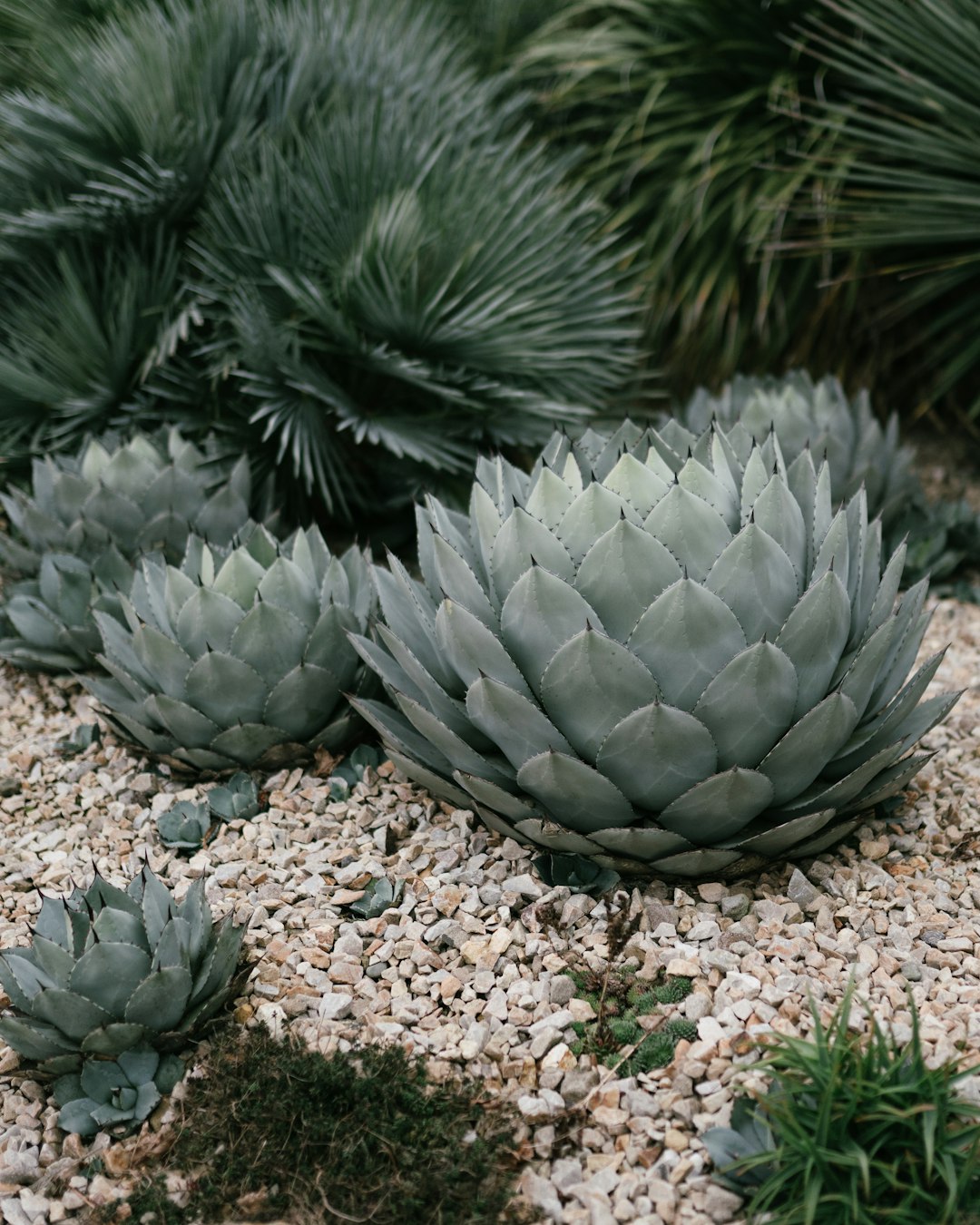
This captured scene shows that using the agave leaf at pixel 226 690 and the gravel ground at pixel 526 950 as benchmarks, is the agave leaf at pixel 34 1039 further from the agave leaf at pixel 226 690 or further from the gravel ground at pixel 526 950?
the agave leaf at pixel 226 690

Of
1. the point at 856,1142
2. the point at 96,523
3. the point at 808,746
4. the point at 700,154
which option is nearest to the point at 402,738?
the point at 808,746

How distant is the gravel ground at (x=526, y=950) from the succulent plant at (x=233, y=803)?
0.03 meters

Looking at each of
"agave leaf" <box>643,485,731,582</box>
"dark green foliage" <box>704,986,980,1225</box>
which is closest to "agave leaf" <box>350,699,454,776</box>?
"agave leaf" <box>643,485,731,582</box>

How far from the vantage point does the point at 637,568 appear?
71.9 inches

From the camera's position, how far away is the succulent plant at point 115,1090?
5.49 ft

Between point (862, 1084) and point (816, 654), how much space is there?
0.67 m

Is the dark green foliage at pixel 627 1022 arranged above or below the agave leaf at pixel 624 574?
below

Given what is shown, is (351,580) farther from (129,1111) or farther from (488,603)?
(129,1111)

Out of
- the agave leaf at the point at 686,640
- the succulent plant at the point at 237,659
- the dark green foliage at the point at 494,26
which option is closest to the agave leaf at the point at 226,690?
the succulent plant at the point at 237,659

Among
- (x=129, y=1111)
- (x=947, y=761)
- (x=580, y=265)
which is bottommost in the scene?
(x=129, y=1111)

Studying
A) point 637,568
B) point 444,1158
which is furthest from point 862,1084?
point 637,568

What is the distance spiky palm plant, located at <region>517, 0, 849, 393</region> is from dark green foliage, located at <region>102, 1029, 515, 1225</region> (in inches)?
121

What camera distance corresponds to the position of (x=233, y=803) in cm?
233

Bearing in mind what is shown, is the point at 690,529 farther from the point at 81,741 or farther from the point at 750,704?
the point at 81,741
